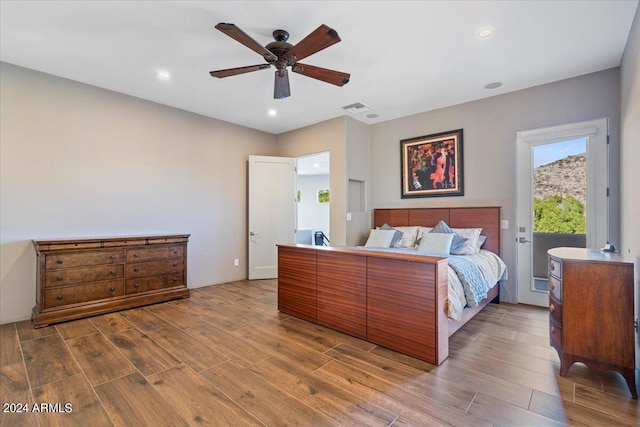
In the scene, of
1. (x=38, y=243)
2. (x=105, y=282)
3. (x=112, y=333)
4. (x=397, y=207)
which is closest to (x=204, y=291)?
(x=105, y=282)

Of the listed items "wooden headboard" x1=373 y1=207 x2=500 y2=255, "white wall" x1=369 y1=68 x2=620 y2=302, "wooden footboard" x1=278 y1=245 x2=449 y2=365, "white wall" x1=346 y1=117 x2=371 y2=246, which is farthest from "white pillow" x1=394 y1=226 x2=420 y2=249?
"wooden footboard" x1=278 y1=245 x2=449 y2=365

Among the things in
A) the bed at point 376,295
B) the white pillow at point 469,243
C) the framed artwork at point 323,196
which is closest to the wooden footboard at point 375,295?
the bed at point 376,295

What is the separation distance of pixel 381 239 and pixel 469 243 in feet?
4.09

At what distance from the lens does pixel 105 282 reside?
359cm

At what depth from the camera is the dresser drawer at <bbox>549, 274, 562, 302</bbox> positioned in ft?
7.34

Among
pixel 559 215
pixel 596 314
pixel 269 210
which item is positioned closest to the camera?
pixel 596 314

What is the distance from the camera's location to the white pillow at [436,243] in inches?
152

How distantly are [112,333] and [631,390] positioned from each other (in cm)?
434

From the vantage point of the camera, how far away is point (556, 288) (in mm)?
2322

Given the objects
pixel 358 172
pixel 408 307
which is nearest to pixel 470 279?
pixel 408 307

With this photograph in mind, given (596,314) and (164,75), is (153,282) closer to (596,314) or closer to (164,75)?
(164,75)

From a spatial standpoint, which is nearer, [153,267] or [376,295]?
[376,295]

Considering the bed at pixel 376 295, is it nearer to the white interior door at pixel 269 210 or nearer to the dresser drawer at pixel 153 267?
the dresser drawer at pixel 153 267

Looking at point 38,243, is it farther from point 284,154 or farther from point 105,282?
point 284,154
